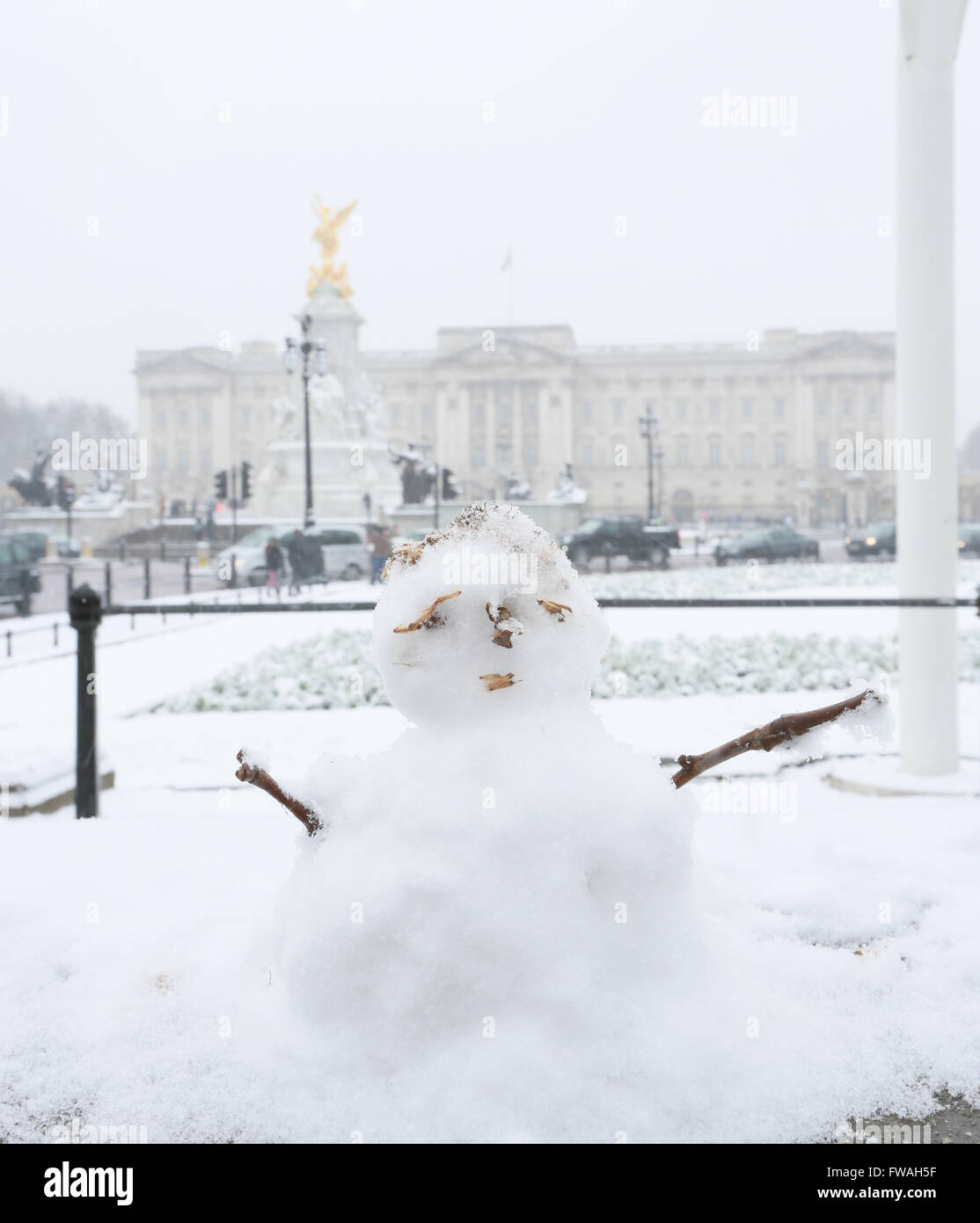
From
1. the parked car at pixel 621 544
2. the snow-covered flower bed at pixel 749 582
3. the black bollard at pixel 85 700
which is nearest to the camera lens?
the black bollard at pixel 85 700

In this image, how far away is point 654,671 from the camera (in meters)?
7.64

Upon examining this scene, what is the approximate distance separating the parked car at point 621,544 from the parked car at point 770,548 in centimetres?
167

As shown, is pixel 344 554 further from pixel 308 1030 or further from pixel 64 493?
pixel 308 1030

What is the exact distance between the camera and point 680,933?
1.54 m

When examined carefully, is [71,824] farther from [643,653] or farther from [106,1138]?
[643,653]

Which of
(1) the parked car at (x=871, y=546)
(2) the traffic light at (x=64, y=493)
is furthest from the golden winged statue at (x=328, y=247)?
(1) the parked car at (x=871, y=546)

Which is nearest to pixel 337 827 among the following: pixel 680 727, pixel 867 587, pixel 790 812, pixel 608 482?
pixel 790 812

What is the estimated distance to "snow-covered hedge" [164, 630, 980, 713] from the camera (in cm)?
716

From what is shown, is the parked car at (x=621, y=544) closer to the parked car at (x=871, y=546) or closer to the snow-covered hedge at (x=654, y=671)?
the parked car at (x=871, y=546)

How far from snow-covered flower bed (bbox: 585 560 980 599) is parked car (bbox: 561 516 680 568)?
164 inches

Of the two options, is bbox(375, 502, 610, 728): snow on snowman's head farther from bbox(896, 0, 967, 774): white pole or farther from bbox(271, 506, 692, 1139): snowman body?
bbox(896, 0, 967, 774): white pole

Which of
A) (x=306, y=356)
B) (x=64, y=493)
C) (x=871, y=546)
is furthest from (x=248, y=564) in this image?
(x=64, y=493)

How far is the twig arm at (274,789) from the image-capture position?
146 cm

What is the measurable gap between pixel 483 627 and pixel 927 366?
9.94 ft
